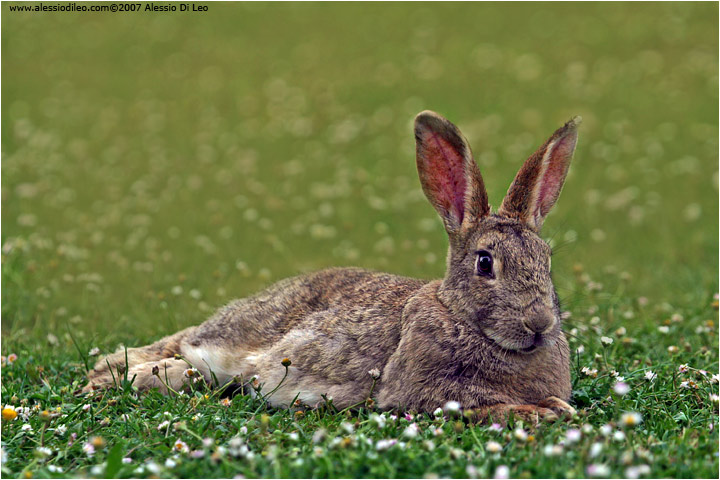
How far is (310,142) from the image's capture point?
58.3 feet

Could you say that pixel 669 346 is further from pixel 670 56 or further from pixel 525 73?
pixel 670 56

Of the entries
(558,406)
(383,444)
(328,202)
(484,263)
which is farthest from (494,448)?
(328,202)

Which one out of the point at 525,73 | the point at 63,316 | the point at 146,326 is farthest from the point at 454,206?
the point at 525,73

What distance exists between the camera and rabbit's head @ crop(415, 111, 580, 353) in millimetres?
5945

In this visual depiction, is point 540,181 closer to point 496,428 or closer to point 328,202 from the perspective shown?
point 496,428

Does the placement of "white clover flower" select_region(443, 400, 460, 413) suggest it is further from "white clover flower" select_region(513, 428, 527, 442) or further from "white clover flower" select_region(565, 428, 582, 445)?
"white clover flower" select_region(565, 428, 582, 445)

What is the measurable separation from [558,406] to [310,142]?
12363mm

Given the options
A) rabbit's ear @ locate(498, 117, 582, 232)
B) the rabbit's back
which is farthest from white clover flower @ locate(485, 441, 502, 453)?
rabbit's ear @ locate(498, 117, 582, 232)

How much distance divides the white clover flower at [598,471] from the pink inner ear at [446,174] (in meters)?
2.27

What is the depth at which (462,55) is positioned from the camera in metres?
23.3

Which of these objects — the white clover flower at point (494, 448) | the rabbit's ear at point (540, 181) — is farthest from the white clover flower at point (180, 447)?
the rabbit's ear at point (540, 181)

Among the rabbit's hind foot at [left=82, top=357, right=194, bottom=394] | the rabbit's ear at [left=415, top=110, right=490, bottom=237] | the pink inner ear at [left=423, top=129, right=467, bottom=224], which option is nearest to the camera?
the rabbit's ear at [left=415, top=110, right=490, bottom=237]

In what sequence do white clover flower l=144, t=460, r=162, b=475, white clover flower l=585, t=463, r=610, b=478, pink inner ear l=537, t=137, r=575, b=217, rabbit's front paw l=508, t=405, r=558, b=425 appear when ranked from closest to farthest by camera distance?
white clover flower l=585, t=463, r=610, b=478 < white clover flower l=144, t=460, r=162, b=475 < rabbit's front paw l=508, t=405, r=558, b=425 < pink inner ear l=537, t=137, r=575, b=217

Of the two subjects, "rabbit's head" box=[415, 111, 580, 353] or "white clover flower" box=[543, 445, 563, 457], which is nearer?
"white clover flower" box=[543, 445, 563, 457]
